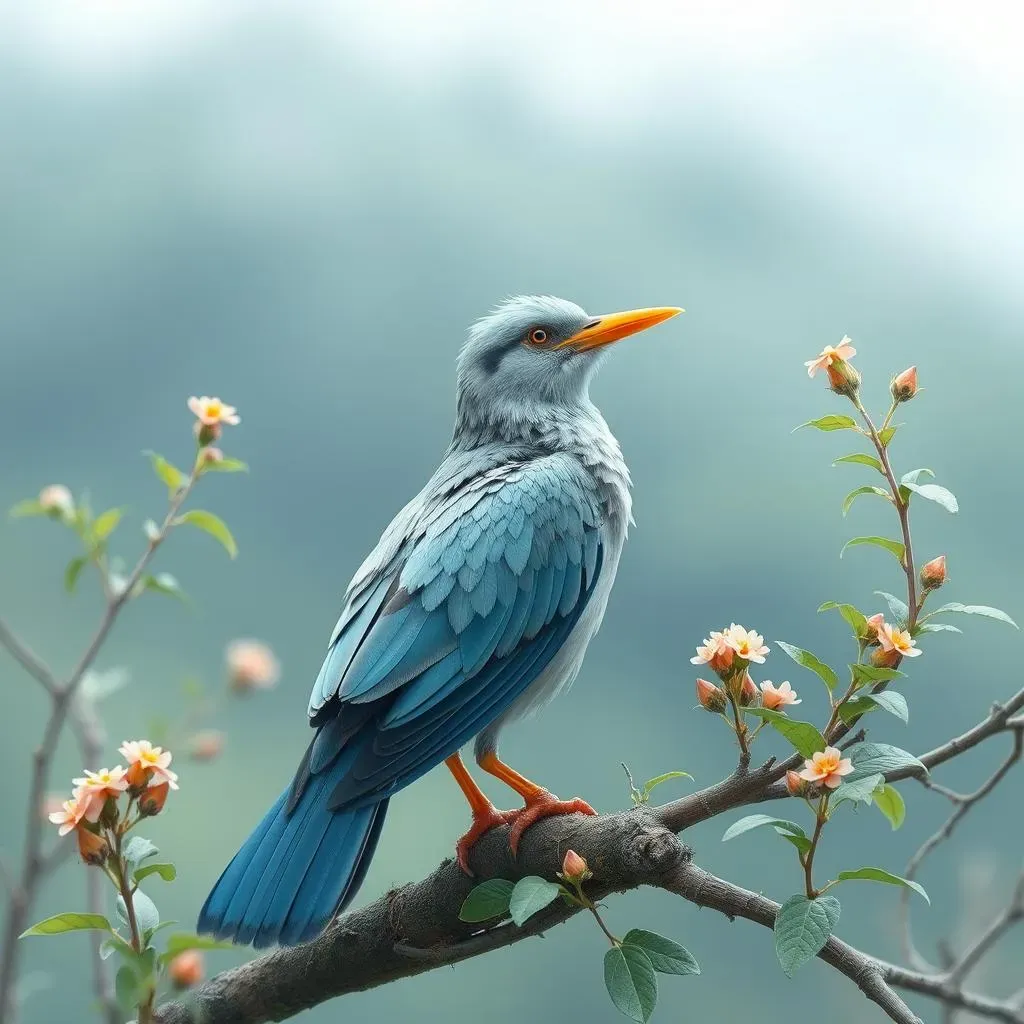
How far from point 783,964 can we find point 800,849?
0.61ft

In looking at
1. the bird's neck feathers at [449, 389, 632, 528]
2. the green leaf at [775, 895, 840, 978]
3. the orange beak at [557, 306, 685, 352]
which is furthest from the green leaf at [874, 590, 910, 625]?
the orange beak at [557, 306, 685, 352]

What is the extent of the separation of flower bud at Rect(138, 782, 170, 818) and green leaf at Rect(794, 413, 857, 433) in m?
1.24

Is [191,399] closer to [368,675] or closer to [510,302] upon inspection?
[368,675]

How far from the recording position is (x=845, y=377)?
2.21 m

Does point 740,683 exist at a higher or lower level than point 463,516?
lower

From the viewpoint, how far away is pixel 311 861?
2469 mm

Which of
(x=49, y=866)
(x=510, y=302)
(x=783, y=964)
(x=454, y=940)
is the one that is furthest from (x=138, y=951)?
(x=510, y=302)

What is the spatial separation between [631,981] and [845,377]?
1.13 m

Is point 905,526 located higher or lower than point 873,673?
higher

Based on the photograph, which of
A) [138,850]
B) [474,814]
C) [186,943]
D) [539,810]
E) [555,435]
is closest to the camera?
[186,943]

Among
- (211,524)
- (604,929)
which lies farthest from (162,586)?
(604,929)

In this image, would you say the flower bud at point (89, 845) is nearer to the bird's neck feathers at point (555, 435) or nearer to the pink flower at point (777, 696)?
the pink flower at point (777, 696)

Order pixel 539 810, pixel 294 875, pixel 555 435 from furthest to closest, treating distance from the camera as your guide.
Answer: pixel 555 435 < pixel 539 810 < pixel 294 875

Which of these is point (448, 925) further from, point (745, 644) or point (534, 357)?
point (534, 357)
